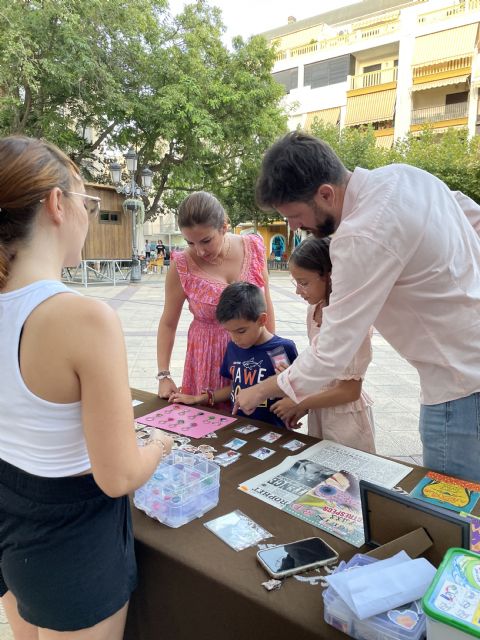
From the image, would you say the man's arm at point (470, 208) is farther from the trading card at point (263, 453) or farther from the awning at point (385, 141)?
the awning at point (385, 141)

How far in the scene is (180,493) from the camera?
1.16m

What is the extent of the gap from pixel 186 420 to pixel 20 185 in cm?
126

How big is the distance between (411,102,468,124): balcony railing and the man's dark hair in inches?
939

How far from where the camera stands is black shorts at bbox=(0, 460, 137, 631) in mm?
856

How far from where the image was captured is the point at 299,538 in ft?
3.47

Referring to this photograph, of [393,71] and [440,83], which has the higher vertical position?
[393,71]

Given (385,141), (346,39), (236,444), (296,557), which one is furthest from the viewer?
(346,39)

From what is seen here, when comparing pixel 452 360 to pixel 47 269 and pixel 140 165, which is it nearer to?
pixel 47 269

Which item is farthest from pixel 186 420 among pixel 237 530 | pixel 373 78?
pixel 373 78

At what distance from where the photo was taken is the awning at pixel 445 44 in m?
20.4

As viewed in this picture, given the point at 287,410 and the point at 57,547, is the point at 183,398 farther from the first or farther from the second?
the point at 57,547

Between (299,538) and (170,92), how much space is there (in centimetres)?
1391

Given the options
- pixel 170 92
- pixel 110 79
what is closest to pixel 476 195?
pixel 170 92

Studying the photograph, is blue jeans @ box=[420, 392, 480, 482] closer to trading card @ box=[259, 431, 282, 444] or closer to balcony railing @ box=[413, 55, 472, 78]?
trading card @ box=[259, 431, 282, 444]
